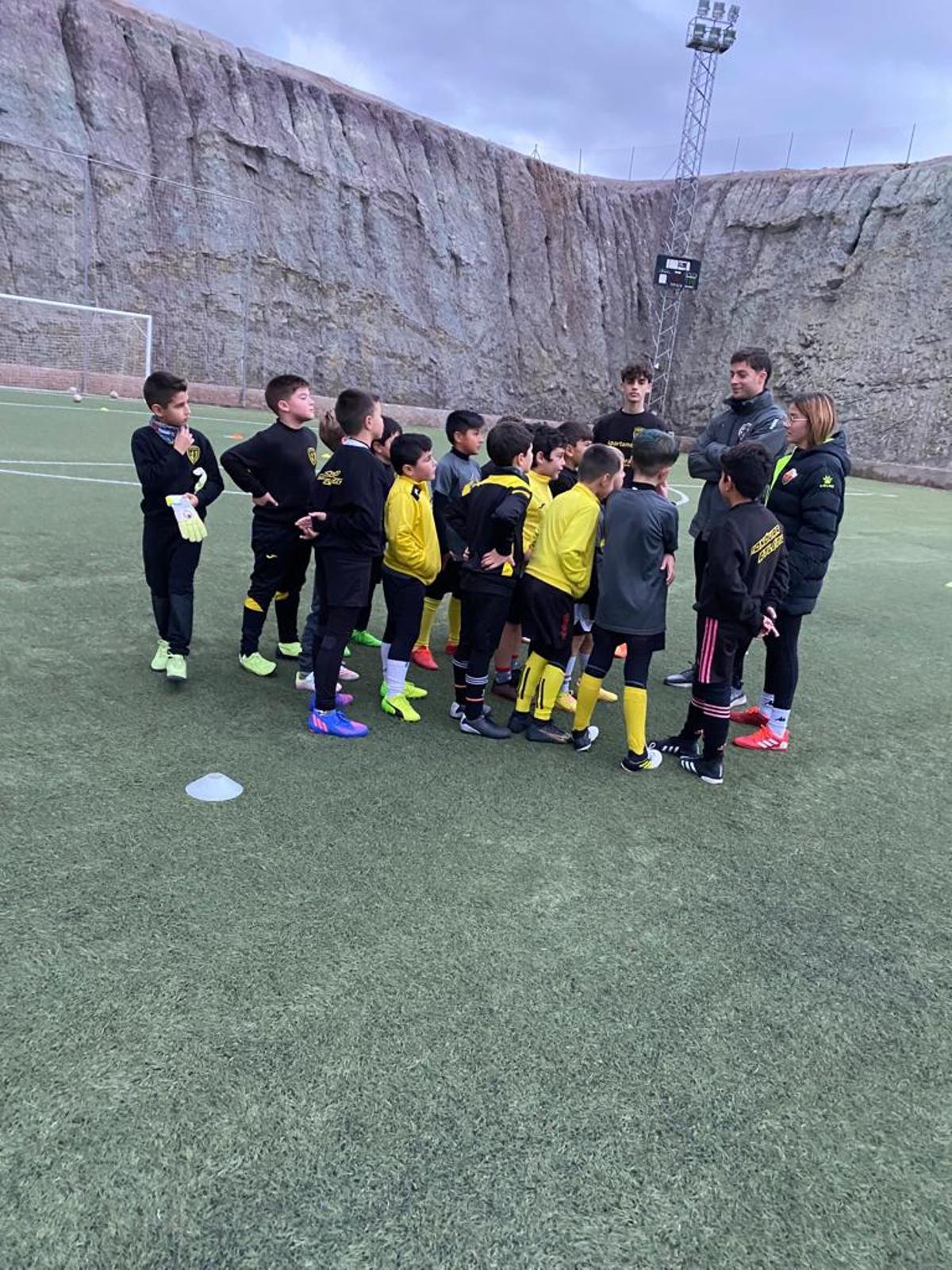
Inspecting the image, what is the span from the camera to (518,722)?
438cm

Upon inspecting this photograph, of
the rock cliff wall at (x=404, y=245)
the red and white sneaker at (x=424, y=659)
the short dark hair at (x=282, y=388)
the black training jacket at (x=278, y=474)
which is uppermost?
the rock cliff wall at (x=404, y=245)

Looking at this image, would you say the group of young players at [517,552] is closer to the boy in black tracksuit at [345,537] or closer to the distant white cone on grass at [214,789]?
the boy in black tracksuit at [345,537]

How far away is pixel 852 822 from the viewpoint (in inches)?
144

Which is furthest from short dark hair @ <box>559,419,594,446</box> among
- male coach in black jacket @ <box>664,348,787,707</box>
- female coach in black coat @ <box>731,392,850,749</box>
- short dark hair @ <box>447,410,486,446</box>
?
female coach in black coat @ <box>731,392,850,749</box>

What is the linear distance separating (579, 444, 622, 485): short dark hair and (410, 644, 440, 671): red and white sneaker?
1670mm

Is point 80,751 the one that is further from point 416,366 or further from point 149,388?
point 416,366

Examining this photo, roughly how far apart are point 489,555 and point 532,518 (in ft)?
2.05

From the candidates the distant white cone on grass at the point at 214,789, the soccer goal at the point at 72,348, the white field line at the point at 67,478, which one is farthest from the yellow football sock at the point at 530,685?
the soccer goal at the point at 72,348

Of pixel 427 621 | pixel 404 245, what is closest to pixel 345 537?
pixel 427 621

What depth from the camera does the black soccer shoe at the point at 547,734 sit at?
4242 mm

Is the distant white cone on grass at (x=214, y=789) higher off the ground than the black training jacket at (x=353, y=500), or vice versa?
the black training jacket at (x=353, y=500)

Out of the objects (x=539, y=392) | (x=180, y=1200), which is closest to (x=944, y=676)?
(x=180, y=1200)

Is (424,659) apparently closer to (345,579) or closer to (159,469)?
(345,579)

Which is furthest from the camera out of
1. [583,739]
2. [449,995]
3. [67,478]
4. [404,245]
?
[404,245]
